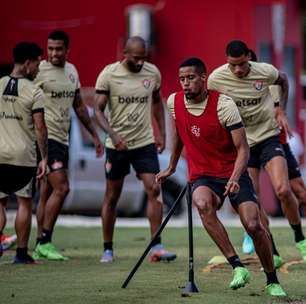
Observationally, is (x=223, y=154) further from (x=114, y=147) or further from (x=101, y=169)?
(x=101, y=169)

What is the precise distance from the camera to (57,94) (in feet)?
47.2

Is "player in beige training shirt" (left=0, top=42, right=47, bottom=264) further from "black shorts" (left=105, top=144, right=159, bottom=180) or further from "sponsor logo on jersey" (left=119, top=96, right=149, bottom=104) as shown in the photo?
"sponsor logo on jersey" (left=119, top=96, right=149, bottom=104)

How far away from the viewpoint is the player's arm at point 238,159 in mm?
10492

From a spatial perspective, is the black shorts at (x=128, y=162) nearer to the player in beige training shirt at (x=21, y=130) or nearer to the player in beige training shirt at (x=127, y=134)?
the player in beige training shirt at (x=127, y=134)

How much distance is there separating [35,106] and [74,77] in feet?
5.07

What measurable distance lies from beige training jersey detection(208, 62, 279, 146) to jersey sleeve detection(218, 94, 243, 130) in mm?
1951

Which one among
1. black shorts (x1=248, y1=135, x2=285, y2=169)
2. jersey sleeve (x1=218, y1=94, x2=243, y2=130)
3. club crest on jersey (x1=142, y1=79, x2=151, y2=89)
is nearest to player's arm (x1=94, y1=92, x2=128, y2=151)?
club crest on jersey (x1=142, y1=79, x2=151, y2=89)

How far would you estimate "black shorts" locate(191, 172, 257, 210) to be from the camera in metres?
10.9

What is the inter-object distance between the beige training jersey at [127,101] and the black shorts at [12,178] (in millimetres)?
1247

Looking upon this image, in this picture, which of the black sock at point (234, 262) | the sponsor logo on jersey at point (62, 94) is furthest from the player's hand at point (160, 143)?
the black sock at point (234, 262)

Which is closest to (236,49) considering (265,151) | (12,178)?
(265,151)

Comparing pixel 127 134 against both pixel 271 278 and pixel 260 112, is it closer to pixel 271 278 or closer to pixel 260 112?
pixel 260 112

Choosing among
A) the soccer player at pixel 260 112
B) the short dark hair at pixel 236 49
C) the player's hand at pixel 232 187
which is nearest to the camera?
the player's hand at pixel 232 187

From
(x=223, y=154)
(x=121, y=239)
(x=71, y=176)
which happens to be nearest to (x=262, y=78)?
(x=223, y=154)
